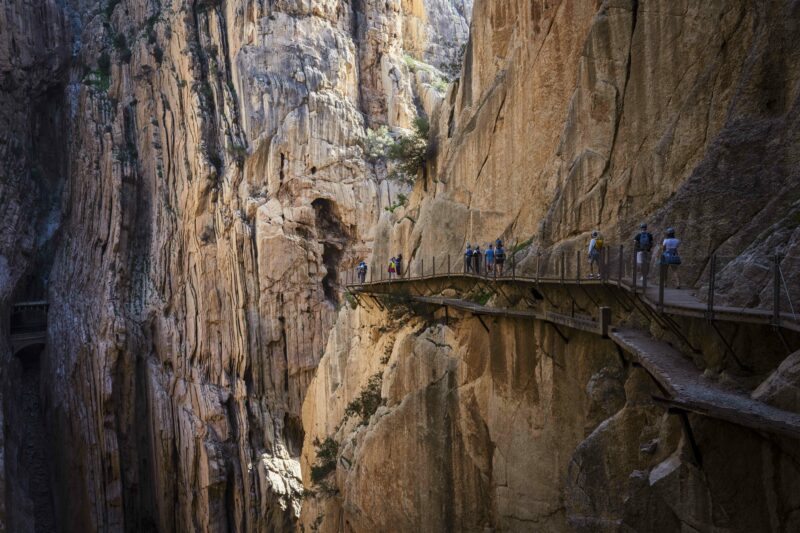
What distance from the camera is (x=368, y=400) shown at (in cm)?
1786

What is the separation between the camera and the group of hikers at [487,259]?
13281 mm

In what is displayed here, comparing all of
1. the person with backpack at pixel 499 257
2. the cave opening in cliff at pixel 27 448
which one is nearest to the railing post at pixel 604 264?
the person with backpack at pixel 499 257

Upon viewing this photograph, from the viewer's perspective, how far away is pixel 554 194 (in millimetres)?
12445

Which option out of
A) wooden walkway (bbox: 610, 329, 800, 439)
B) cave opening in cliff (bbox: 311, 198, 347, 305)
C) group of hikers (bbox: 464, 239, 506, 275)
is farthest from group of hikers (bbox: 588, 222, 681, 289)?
cave opening in cliff (bbox: 311, 198, 347, 305)

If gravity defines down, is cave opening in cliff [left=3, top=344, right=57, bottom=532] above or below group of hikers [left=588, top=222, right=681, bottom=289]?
below

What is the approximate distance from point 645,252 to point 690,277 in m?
0.71

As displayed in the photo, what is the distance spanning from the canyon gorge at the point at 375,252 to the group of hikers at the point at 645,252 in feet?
1.01

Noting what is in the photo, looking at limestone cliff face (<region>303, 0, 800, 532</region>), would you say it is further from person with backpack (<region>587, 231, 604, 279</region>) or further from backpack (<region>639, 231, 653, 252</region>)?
person with backpack (<region>587, 231, 604, 279</region>)

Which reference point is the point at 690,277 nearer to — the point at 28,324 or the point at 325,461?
the point at 325,461

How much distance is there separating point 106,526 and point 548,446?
3215 centimetres

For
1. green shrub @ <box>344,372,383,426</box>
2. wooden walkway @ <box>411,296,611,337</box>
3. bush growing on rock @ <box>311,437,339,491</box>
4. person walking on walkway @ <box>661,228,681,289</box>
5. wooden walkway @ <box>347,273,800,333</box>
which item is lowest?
bush growing on rock @ <box>311,437,339,491</box>

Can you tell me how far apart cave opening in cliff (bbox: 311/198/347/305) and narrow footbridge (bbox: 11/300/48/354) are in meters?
19.5

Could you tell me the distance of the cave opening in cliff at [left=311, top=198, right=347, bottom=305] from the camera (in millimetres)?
34469

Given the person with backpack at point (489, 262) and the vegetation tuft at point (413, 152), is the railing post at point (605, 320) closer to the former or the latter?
the person with backpack at point (489, 262)
